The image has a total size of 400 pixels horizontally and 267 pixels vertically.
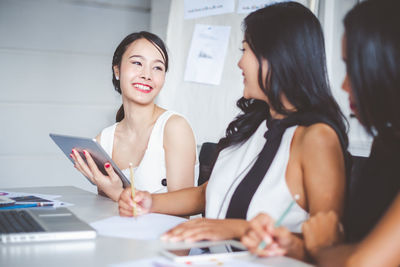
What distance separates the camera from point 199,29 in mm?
2922

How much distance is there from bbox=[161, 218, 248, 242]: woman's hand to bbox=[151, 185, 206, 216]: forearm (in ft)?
1.26

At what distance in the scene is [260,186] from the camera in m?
1.30

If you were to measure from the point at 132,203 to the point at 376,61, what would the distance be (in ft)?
2.43

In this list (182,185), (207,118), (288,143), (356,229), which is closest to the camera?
(356,229)

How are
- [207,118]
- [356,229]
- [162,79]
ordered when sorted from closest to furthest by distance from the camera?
[356,229]
[162,79]
[207,118]

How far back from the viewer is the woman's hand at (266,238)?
95 cm

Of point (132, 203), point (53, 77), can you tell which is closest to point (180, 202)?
point (132, 203)

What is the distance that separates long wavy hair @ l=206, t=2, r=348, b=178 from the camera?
4.34 feet

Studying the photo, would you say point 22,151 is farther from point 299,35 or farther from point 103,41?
point 299,35

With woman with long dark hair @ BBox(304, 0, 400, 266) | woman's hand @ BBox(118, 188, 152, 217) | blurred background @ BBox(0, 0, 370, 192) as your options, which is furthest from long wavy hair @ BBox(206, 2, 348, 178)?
blurred background @ BBox(0, 0, 370, 192)

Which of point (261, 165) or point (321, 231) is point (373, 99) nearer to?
point (321, 231)

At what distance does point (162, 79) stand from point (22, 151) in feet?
5.15

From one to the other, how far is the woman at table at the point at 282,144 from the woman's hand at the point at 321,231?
14 centimetres

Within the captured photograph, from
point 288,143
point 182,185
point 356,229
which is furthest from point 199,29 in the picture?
point 356,229
